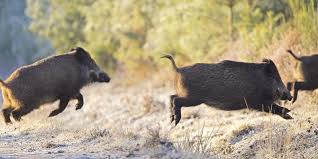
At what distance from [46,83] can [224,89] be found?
3213 mm

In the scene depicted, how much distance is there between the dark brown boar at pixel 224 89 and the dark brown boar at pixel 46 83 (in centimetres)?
240

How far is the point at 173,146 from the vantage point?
8.36 metres

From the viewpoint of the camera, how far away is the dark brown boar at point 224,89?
407 inches

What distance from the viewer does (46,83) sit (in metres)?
11.6

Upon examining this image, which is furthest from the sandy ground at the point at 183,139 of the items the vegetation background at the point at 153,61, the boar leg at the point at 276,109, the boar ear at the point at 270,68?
the boar ear at the point at 270,68

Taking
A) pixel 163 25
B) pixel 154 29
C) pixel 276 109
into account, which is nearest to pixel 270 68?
pixel 276 109

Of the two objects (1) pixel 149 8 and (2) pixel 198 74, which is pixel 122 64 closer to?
(1) pixel 149 8

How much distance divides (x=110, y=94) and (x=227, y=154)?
54.4 feet

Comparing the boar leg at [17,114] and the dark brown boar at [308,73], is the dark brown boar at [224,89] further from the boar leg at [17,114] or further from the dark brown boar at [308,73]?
the boar leg at [17,114]

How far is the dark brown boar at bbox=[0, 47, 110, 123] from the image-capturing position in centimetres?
1130

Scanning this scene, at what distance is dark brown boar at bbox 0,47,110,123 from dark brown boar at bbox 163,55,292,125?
2.40m

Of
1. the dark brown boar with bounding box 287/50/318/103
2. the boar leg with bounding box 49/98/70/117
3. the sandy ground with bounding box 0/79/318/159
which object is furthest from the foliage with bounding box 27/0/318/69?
the boar leg with bounding box 49/98/70/117

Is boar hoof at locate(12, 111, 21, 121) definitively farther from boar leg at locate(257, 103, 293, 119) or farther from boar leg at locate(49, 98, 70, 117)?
boar leg at locate(257, 103, 293, 119)

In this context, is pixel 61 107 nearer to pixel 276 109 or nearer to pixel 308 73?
pixel 276 109
